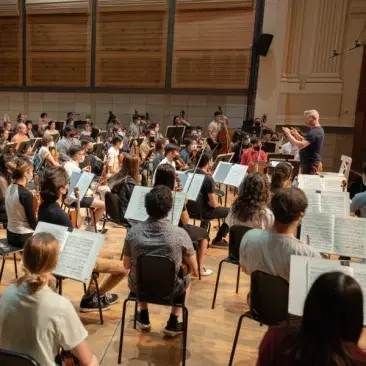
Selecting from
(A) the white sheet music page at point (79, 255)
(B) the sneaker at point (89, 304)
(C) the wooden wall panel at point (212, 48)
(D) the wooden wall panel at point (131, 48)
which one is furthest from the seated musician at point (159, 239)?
(D) the wooden wall panel at point (131, 48)

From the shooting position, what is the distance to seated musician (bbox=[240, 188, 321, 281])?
266 cm

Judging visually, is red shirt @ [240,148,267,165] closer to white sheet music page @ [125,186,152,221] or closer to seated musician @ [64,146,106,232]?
seated musician @ [64,146,106,232]

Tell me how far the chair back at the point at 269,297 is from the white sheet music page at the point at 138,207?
1.56 meters

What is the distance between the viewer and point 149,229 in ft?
10.1

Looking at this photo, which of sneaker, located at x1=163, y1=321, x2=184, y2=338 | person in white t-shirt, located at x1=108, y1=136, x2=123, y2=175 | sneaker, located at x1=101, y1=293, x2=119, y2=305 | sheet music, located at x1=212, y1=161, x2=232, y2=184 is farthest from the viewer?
person in white t-shirt, located at x1=108, y1=136, x2=123, y2=175

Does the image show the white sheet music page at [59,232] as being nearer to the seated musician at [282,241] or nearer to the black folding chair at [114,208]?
the seated musician at [282,241]

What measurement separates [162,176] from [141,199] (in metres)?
Answer: 0.33

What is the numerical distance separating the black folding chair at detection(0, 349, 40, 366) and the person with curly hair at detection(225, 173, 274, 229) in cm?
246

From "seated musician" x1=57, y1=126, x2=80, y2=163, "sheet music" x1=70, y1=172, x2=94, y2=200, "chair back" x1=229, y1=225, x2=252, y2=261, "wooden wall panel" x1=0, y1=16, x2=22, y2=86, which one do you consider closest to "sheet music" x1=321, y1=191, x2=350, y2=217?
"chair back" x1=229, y1=225, x2=252, y2=261

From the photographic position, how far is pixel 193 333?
362 cm

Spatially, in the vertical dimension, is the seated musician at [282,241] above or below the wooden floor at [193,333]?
above

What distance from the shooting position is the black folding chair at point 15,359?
1.81 metres

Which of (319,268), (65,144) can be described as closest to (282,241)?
(319,268)

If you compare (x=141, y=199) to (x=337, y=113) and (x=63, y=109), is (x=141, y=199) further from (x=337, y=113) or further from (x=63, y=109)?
(x=63, y=109)
